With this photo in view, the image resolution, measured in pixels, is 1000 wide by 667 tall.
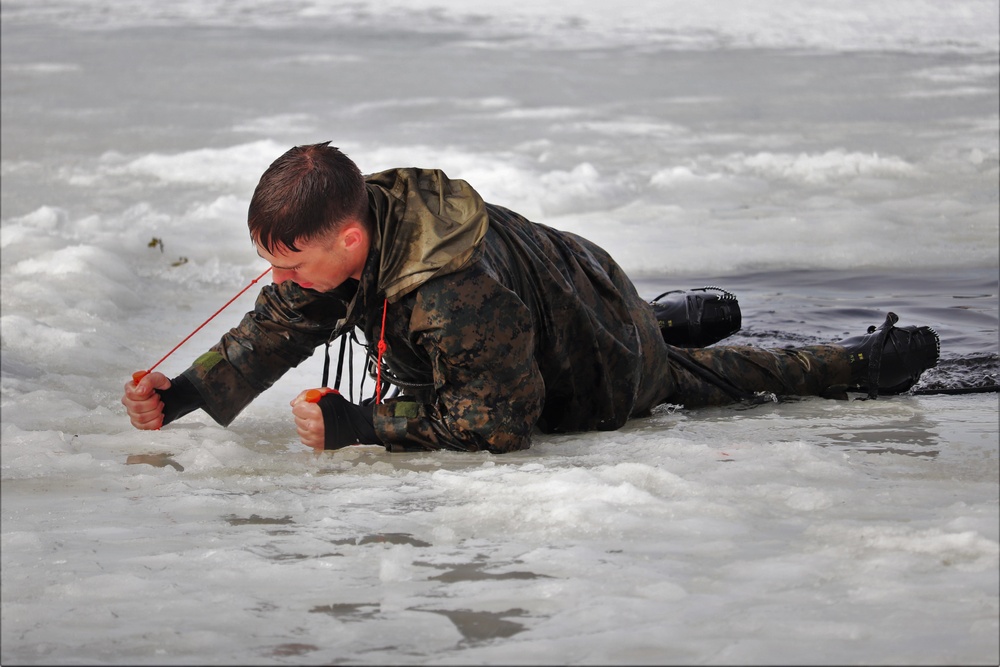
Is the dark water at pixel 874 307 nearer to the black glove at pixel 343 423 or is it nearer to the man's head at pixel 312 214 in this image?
the black glove at pixel 343 423

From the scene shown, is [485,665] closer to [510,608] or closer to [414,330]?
[510,608]

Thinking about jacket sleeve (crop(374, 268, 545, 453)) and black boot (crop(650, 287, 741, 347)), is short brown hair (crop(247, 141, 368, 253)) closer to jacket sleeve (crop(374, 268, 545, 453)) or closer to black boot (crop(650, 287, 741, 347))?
jacket sleeve (crop(374, 268, 545, 453))

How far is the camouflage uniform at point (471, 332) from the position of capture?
9.22ft

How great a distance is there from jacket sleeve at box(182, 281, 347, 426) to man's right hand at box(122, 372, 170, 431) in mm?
91

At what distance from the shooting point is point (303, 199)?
8.89ft

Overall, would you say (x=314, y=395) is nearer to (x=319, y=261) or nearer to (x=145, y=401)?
(x=319, y=261)

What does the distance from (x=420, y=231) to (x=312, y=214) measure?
0.87 ft

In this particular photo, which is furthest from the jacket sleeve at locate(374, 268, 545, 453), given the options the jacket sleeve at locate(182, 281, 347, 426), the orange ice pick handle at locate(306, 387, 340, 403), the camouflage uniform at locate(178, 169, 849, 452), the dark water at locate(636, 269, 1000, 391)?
the dark water at locate(636, 269, 1000, 391)

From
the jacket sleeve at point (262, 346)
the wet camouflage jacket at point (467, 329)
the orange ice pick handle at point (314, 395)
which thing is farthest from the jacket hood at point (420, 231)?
the jacket sleeve at point (262, 346)

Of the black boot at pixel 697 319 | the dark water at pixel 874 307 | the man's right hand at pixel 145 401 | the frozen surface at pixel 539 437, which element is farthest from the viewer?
the dark water at pixel 874 307

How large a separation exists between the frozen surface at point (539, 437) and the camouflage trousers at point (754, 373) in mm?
116

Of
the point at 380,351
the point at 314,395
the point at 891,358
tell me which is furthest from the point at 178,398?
the point at 891,358

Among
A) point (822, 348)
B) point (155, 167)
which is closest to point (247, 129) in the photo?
point (155, 167)

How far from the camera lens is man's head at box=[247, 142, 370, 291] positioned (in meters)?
2.72
